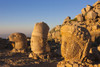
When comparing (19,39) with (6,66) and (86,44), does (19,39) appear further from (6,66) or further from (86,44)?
(86,44)

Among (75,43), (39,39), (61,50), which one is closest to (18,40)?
(39,39)

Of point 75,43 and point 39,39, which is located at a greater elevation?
point 39,39

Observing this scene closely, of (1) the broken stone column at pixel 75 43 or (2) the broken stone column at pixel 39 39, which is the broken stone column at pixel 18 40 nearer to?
(2) the broken stone column at pixel 39 39

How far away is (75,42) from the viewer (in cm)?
489

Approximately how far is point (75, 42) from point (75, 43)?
4cm

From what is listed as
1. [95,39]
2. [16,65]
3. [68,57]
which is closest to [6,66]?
[16,65]

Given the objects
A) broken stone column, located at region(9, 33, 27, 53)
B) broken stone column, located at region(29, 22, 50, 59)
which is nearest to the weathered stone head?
broken stone column, located at region(29, 22, 50, 59)

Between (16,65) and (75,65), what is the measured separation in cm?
338

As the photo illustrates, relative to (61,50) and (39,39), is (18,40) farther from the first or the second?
(61,50)

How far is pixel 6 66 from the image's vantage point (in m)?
5.91

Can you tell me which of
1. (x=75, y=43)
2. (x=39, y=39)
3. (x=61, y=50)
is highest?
(x=39, y=39)

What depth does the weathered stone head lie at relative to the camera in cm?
479

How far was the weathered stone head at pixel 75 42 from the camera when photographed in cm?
479

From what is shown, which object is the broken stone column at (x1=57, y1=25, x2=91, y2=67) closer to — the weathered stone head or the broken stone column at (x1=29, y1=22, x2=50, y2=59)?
the weathered stone head
